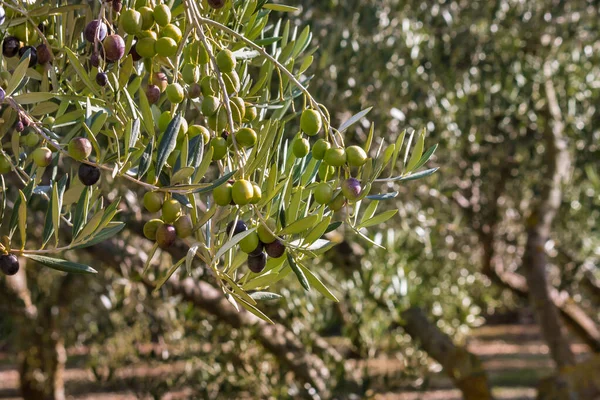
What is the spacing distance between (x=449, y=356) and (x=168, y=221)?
3794mm

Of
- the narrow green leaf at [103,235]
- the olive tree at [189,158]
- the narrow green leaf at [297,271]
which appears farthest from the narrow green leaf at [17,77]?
the narrow green leaf at [297,271]

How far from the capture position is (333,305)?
15.4 feet

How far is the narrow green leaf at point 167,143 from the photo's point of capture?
3.22ft

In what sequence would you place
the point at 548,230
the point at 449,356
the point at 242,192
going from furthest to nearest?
the point at 548,230 < the point at 449,356 < the point at 242,192

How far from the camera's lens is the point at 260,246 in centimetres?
105

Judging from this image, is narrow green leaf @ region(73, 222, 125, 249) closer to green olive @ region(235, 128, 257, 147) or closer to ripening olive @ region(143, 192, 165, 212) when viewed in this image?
ripening olive @ region(143, 192, 165, 212)

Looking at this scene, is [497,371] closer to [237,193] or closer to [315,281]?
[315,281]

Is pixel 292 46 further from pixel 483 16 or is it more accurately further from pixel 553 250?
pixel 553 250

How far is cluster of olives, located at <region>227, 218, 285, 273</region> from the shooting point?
1.02 meters

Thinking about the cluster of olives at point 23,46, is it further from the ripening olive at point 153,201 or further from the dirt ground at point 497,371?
the dirt ground at point 497,371

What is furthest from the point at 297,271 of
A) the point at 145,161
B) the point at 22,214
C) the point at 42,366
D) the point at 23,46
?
the point at 42,366

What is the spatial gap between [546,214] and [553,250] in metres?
0.80

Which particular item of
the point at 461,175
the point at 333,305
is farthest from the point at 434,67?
the point at 333,305

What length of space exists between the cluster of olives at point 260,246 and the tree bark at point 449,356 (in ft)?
10.7
